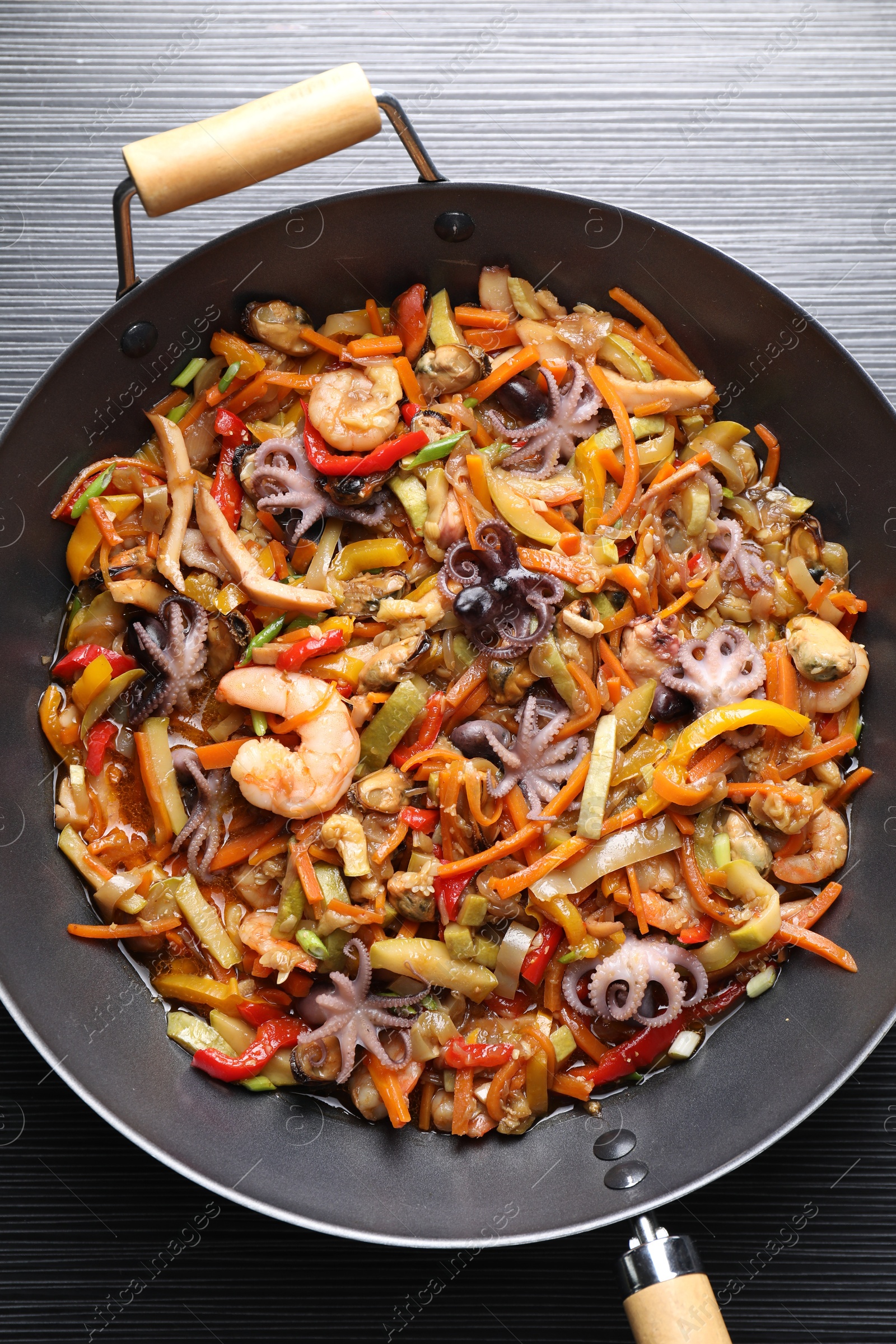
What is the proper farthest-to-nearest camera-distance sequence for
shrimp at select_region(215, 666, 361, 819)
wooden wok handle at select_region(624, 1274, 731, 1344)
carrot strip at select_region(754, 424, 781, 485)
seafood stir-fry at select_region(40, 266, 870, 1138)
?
carrot strip at select_region(754, 424, 781, 485), seafood stir-fry at select_region(40, 266, 870, 1138), shrimp at select_region(215, 666, 361, 819), wooden wok handle at select_region(624, 1274, 731, 1344)

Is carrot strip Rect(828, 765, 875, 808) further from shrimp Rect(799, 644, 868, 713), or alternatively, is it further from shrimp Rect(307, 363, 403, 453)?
shrimp Rect(307, 363, 403, 453)

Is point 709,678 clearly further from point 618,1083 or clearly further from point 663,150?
point 663,150

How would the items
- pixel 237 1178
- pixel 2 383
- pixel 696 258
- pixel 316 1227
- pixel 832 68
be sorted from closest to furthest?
pixel 316 1227 → pixel 237 1178 → pixel 696 258 → pixel 2 383 → pixel 832 68

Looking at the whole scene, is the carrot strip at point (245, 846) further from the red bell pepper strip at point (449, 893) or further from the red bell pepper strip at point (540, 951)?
the red bell pepper strip at point (540, 951)

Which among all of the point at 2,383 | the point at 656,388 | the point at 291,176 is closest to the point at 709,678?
the point at 656,388

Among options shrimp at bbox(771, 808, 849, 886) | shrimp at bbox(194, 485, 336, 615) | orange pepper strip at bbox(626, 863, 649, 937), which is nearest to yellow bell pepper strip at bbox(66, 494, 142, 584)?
shrimp at bbox(194, 485, 336, 615)

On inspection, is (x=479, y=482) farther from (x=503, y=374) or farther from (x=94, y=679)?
(x=94, y=679)
